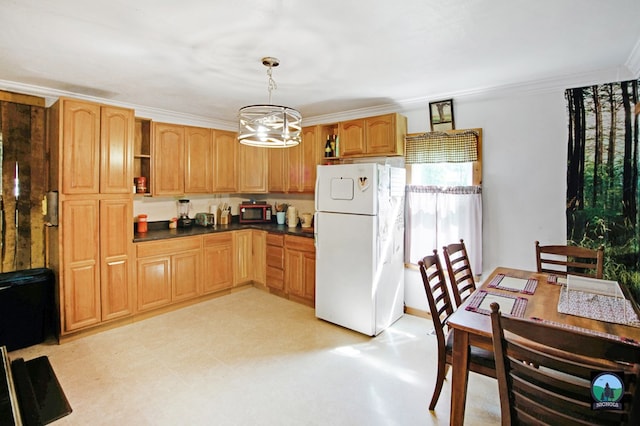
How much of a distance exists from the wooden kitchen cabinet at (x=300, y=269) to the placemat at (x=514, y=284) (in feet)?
6.84

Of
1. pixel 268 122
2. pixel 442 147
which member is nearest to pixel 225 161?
pixel 268 122

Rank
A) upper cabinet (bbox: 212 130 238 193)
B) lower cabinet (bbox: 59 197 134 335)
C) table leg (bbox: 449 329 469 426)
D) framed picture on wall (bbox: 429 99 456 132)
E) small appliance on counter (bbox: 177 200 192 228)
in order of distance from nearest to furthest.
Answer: table leg (bbox: 449 329 469 426) → lower cabinet (bbox: 59 197 134 335) → framed picture on wall (bbox: 429 99 456 132) → small appliance on counter (bbox: 177 200 192 228) → upper cabinet (bbox: 212 130 238 193)

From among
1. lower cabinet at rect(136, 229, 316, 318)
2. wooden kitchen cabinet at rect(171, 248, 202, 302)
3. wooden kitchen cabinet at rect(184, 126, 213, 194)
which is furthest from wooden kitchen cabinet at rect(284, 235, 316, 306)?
wooden kitchen cabinet at rect(184, 126, 213, 194)

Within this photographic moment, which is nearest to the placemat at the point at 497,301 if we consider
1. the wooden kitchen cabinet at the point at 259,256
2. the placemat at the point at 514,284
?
A: the placemat at the point at 514,284

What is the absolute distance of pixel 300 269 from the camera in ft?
13.5

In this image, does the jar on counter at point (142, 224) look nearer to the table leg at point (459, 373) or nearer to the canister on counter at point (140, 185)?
the canister on counter at point (140, 185)

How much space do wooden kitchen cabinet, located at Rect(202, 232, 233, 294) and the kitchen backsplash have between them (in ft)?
2.41

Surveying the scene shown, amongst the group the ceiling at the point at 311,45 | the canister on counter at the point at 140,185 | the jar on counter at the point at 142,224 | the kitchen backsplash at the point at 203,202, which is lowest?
the jar on counter at the point at 142,224

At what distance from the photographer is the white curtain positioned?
10.8 feet

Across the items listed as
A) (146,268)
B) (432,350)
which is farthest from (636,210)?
(146,268)

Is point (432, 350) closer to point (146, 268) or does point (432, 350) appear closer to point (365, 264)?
point (365, 264)

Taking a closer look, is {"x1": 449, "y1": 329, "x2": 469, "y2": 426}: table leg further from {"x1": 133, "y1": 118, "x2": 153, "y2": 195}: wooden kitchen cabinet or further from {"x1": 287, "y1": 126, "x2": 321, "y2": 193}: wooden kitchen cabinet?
{"x1": 133, "y1": 118, "x2": 153, "y2": 195}: wooden kitchen cabinet

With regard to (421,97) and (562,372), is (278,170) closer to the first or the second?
(421,97)

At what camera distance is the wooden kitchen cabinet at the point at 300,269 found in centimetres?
400
